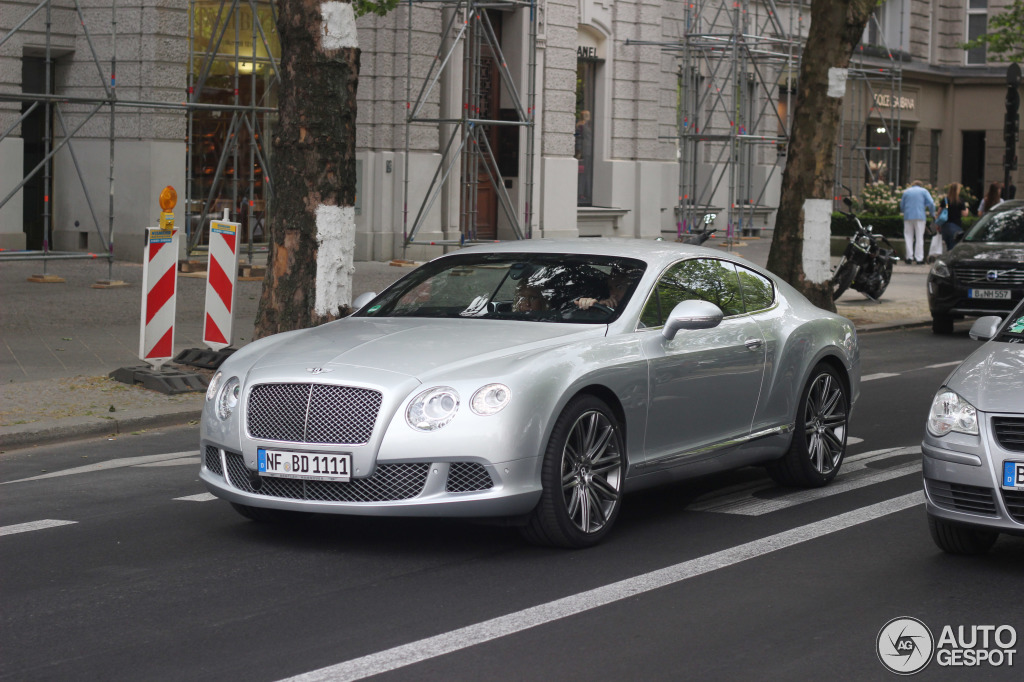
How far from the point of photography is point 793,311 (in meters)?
8.87

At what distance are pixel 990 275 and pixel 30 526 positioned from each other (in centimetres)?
1398

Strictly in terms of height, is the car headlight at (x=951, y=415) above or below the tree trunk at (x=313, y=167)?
below

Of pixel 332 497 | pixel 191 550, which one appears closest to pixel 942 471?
A: pixel 332 497

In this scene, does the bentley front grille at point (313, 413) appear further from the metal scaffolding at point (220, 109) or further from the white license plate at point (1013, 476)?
the metal scaffolding at point (220, 109)

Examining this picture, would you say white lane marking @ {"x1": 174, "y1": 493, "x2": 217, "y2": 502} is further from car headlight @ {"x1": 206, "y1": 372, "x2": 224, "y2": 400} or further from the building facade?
the building facade

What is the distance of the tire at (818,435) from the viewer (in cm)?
857

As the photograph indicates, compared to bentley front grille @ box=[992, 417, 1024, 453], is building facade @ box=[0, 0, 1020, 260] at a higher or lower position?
higher

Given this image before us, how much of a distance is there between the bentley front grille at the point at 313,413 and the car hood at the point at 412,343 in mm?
140

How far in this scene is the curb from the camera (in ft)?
33.9

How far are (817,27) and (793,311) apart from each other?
11.2 m

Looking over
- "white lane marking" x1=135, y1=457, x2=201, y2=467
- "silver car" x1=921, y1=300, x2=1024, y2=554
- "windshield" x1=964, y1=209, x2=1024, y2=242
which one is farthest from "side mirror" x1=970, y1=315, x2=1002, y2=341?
"windshield" x1=964, y1=209, x2=1024, y2=242

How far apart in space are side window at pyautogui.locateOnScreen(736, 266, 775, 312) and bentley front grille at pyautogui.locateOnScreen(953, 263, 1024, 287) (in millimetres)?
10506

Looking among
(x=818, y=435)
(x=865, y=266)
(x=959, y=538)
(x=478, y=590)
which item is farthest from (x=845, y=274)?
(x=478, y=590)

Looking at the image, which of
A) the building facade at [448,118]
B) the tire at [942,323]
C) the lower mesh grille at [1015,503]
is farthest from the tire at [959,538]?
the building facade at [448,118]
